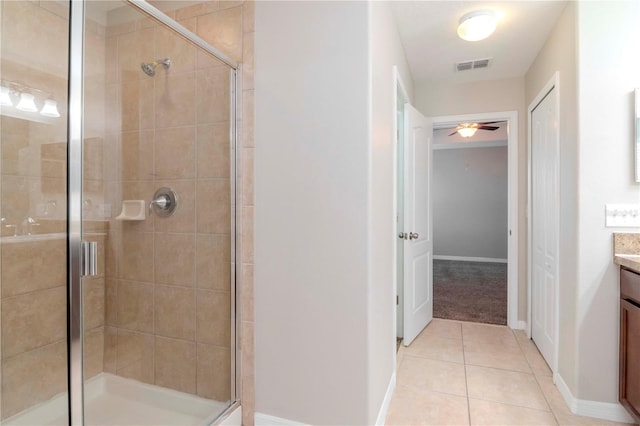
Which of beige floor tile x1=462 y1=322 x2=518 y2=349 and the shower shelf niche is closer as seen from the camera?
the shower shelf niche

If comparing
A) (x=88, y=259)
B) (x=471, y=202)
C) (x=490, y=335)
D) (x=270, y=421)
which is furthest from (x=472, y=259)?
(x=88, y=259)

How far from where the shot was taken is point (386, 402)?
2.03 meters

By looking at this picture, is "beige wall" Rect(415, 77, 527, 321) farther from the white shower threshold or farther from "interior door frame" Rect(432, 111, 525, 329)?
the white shower threshold

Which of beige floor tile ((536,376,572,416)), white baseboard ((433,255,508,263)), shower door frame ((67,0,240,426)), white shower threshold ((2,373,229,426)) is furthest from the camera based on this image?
white baseboard ((433,255,508,263))

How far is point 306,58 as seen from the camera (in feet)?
5.74

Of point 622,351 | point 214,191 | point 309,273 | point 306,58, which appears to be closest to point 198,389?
point 309,273

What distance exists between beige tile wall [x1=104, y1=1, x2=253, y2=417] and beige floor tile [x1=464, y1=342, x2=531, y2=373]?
1858 millimetres

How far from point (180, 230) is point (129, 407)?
1006mm

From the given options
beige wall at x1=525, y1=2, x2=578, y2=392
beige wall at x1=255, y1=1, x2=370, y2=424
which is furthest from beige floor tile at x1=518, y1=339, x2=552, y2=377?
beige wall at x1=255, y1=1, x2=370, y2=424

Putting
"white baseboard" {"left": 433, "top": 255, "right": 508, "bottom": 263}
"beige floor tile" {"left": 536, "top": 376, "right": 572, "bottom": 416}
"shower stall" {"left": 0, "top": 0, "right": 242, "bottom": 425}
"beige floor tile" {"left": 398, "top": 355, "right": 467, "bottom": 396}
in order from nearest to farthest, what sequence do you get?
"shower stall" {"left": 0, "top": 0, "right": 242, "bottom": 425}, "beige floor tile" {"left": 536, "top": 376, "right": 572, "bottom": 416}, "beige floor tile" {"left": 398, "top": 355, "right": 467, "bottom": 396}, "white baseboard" {"left": 433, "top": 255, "right": 508, "bottom": 263}

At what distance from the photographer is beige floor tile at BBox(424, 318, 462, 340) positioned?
10.4 ft

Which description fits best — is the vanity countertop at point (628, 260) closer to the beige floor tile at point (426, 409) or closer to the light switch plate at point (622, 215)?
the light switch plate at point (622, 215)

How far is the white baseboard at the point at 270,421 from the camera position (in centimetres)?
179

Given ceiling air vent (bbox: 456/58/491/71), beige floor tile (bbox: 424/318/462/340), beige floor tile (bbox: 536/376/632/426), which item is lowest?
beige floor tile (bbox: 536/376/632/426)
